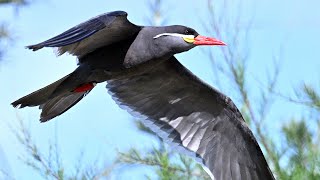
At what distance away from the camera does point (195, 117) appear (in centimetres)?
703

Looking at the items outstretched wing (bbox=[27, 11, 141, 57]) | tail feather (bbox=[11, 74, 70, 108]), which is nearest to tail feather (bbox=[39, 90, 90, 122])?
tail feather (bbox=[11, 74, 70, 108])

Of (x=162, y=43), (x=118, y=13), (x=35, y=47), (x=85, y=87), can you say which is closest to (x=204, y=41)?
(x=162, y=43)

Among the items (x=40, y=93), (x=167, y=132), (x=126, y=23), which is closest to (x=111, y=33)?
(x=126, y=23)

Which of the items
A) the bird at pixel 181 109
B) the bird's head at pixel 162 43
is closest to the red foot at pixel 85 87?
the bird at pixel 181 109

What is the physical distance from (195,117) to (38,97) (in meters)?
1.23

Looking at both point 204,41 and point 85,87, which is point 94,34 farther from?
point 204,41

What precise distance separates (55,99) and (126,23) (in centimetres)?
74

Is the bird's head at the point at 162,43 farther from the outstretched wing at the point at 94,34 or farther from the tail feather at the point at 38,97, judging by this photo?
the tail feather at the point at 38,97

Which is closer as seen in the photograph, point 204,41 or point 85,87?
point 204,41

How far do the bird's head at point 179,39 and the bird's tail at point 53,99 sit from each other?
0.54m

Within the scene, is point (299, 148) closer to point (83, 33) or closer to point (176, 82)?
point (176, 82)

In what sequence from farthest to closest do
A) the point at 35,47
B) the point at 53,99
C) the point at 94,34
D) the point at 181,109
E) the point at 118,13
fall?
1. the point at 181,109
2. the point at 53,99
3. the point at 94,34
4. the point at 118,13
5. the point at 35,47

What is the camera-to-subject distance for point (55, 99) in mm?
6484

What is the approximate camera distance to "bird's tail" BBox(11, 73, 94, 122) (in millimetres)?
6172
